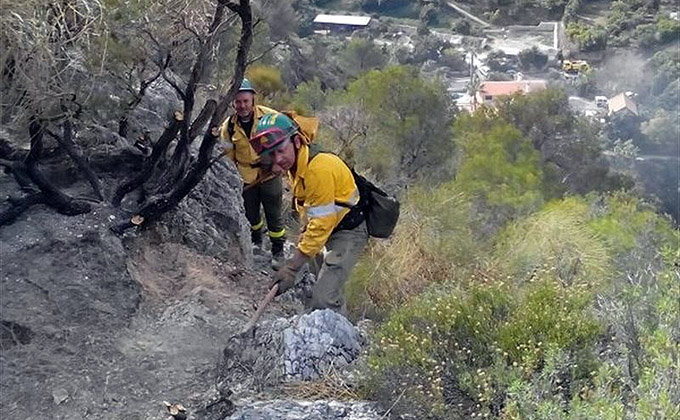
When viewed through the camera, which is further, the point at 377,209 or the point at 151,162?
the point at 151,162

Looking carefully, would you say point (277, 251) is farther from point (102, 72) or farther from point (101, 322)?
point (102, 72)

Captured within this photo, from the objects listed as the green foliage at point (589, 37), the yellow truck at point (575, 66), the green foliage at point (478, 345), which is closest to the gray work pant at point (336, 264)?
the green foliage at point (478, 345)

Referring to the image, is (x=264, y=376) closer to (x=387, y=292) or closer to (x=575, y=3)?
(x=387, y=292)

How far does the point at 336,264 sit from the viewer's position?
5.59 metres

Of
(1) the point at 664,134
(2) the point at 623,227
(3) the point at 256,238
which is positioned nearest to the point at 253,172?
(3) the point at 256,238

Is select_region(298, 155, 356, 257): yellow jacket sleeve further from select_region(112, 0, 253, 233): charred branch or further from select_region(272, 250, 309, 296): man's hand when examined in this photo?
→ select_region(112, 0, 253, 233): charred branch

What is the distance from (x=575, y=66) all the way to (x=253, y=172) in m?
30.9

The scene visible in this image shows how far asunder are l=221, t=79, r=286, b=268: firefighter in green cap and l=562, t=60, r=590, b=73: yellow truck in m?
29.1

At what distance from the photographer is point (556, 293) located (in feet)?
15.2

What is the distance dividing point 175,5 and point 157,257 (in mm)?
1703

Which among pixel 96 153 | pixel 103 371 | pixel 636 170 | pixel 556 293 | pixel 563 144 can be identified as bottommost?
pixel 636 170

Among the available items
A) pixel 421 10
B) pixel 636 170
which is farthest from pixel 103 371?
pixel 421 10

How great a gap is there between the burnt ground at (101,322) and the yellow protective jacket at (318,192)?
3.08 feet

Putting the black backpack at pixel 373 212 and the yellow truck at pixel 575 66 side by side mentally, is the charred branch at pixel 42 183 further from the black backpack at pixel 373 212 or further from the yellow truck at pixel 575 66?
the yellow truck at pixel 575 66
